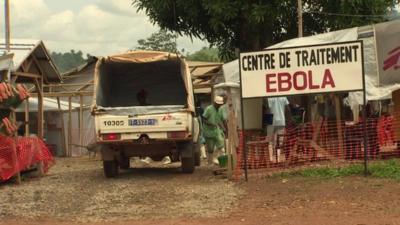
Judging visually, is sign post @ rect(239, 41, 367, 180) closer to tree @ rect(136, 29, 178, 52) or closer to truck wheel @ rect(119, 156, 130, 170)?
truck wheel @ rect(119, 156, 130, 170)

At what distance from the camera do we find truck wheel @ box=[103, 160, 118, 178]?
13977mm

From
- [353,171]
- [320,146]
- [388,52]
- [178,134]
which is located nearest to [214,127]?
[178,134]

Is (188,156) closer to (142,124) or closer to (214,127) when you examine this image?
(142,124)

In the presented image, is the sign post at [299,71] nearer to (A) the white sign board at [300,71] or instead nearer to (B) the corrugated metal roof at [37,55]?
(A) the white sign board at [300,71]

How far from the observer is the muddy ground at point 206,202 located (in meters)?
8.76

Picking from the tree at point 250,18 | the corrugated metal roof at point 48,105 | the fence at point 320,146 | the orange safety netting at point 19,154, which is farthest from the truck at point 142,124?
the corrugated metal roof at point 48,105

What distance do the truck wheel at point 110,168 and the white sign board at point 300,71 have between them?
11.7 feet

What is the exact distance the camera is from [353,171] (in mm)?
12008

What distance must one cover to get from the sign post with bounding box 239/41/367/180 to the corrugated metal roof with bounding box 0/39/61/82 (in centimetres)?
584

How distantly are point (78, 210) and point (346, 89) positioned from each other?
547 centimetres

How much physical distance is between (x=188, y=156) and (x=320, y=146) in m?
2.90

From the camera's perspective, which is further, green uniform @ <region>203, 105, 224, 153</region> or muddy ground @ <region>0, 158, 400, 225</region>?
green uniform @ <region>203, 105, 224, 153</region>

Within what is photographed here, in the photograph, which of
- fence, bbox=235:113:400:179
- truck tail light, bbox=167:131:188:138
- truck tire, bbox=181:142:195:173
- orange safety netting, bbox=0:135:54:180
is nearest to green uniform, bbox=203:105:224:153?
fence, bbox=235:113:400:179

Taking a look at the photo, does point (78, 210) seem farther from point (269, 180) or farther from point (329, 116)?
point (329, 116)
